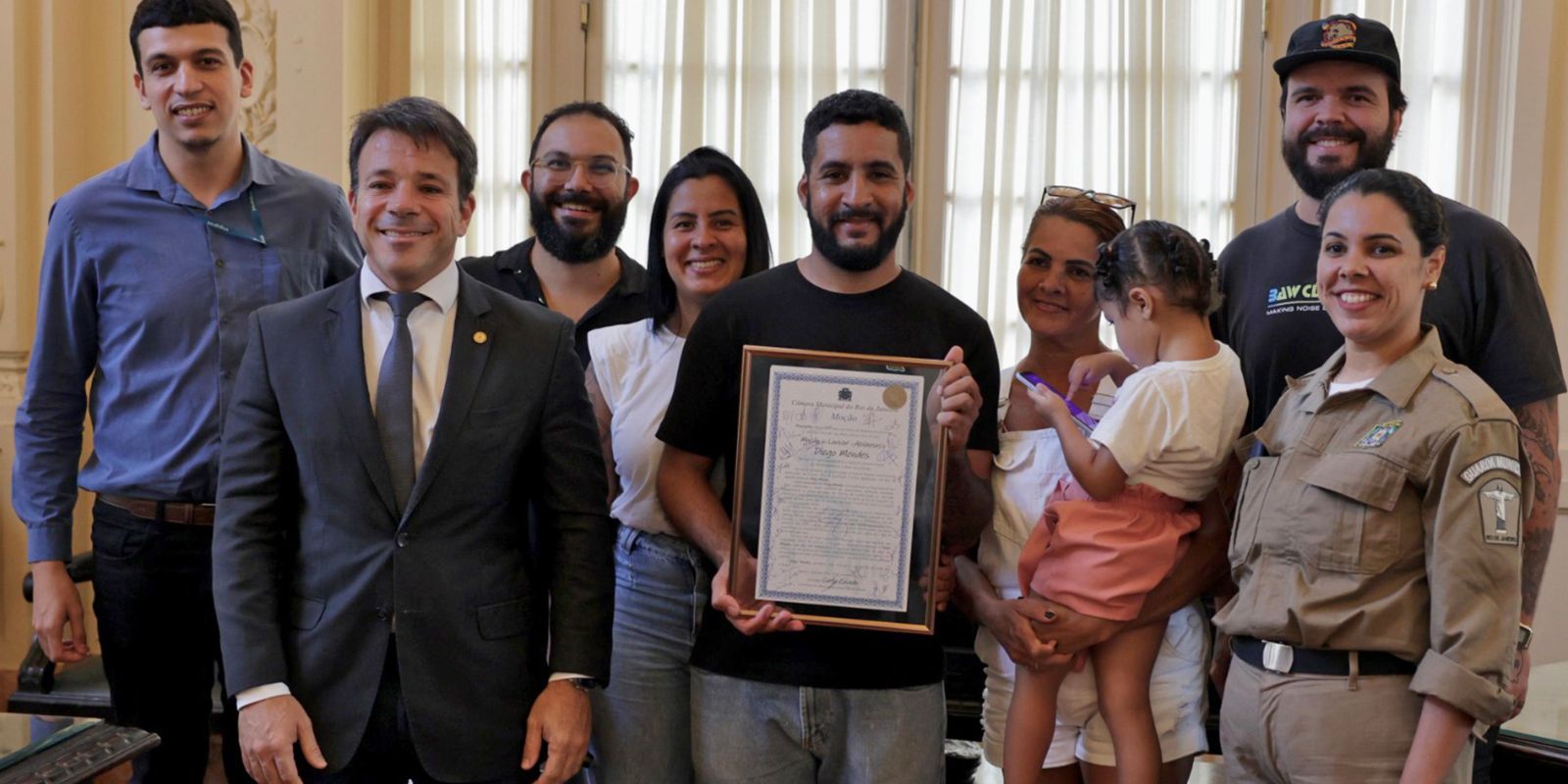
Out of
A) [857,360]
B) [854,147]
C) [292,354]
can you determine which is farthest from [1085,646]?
[292,354]

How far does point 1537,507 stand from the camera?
2430 mm

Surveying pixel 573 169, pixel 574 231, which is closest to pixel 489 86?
pixel 573 169

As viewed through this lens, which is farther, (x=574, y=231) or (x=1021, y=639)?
(x=574, y=231)

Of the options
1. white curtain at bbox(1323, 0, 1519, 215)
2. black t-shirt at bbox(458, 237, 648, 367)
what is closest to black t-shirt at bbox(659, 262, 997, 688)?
black t-shirt at bbox(458, 237, 648, 367)

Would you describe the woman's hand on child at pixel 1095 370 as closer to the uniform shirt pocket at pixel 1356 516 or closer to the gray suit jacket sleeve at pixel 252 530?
the uniform shirt pocket at pixel 1356 516

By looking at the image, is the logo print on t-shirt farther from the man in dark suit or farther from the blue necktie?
the blue necktie

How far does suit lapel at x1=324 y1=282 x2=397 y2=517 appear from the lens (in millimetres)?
2018

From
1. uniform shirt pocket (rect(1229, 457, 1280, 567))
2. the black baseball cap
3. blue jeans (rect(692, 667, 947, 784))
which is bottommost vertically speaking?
blue jeans (rect(692, 667, 947, 784))

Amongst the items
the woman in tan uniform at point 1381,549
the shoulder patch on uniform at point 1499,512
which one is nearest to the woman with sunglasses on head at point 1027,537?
the woman in tan uniform at point 1381,549

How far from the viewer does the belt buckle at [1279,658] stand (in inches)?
82.8

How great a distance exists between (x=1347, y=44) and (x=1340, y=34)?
1.2 inches

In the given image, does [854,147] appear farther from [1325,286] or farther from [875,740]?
[875,740]

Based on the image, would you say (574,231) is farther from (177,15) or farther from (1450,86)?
(1450,86)

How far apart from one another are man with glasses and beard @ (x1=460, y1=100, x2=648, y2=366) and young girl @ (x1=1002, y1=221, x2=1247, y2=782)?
1.08 metres
